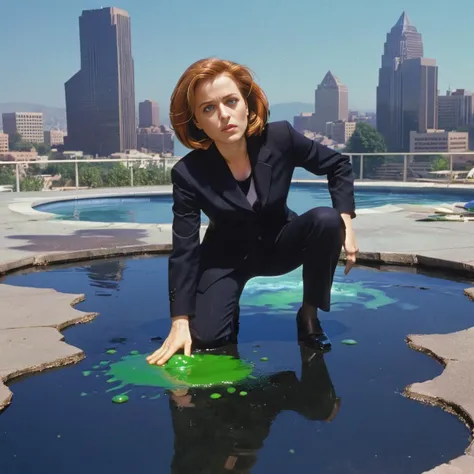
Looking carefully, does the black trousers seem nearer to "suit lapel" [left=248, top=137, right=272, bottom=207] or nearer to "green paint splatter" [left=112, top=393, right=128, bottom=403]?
"suit lapel" [left=248, top=137, right=272, bottom=207]

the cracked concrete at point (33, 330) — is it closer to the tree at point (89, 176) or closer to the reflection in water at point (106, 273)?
the reflection in water at point (106, 273)

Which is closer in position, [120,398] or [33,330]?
[120,398]

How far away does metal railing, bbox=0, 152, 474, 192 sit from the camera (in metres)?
11.5

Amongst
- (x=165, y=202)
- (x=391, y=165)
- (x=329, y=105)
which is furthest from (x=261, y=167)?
(x=329, y=105)

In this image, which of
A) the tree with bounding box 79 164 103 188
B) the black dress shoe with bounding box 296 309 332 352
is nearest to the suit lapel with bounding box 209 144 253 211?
the black dress shoe with bounding box 296 309 332 352

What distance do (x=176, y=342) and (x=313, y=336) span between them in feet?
1.69

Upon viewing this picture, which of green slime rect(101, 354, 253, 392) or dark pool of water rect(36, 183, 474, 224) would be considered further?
dark pool of water rect(36, 183, 474, 224)

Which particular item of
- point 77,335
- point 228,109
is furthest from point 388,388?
point 77,335

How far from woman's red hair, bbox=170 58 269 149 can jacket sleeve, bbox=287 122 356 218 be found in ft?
0.55

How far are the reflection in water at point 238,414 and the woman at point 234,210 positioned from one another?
284 mm

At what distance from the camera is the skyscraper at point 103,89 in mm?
91188

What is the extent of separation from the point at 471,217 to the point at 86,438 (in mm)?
5336

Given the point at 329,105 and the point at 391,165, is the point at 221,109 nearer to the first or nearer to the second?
the point at 391,165

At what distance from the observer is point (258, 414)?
1.61 m
